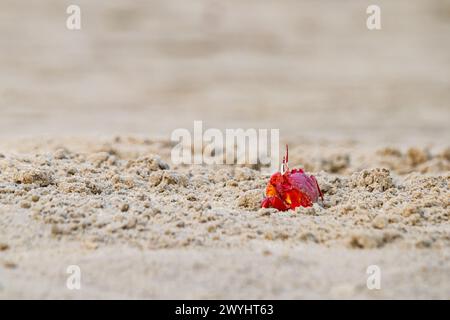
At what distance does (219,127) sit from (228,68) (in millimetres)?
3255

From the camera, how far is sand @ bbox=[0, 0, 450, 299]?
2406mm

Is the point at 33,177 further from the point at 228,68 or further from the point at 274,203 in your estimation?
the point at 228,68

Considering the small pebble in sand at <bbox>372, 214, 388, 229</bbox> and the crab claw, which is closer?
the small pebble in sand at <bbox>372, 214, 388, 229</bbox>

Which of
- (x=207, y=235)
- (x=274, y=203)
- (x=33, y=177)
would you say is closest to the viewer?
(x=207, y=235)

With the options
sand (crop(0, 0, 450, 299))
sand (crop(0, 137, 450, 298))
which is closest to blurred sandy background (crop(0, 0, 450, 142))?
sand (crop(0, 0, 450, 299))

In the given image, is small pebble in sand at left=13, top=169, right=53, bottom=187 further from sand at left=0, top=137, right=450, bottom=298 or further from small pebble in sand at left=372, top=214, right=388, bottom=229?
small pebble in sand at left=372, top=214, right=388, bottom=229

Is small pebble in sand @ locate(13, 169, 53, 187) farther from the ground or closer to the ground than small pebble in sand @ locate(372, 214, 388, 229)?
farther from the ground

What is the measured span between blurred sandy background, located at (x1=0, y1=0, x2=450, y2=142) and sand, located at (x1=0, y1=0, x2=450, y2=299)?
0.05 m

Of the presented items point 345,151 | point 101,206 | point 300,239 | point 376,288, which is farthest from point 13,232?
point 345,151

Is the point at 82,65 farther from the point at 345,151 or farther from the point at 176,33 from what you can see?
the point at 345,151

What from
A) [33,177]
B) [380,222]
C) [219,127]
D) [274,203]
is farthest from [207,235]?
[219,127]

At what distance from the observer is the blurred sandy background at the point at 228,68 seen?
878 cm

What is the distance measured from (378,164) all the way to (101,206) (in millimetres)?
3353

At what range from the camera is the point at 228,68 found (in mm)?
11273
